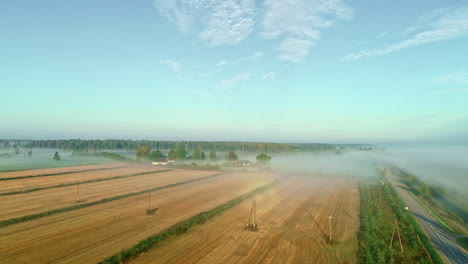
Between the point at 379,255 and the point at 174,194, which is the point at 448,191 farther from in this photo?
the point at 174,194

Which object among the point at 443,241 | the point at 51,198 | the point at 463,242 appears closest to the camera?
the point at 463,242

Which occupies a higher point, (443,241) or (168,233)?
(168,233)

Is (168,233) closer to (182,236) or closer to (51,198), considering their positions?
(182,236)

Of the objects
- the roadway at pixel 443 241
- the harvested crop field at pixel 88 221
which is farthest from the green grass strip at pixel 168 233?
the roadway at pixel 443 241

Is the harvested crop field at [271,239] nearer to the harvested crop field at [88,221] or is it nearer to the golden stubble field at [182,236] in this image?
the golden stubble field at [182,236]

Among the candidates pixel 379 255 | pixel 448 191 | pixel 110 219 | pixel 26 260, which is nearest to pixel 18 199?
pixel 110 219

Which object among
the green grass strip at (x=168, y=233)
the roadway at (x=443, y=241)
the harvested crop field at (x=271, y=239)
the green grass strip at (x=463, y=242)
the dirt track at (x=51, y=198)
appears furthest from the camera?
the dirt track at (x=51, y=198)

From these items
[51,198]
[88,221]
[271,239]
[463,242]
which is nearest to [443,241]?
[463,242]

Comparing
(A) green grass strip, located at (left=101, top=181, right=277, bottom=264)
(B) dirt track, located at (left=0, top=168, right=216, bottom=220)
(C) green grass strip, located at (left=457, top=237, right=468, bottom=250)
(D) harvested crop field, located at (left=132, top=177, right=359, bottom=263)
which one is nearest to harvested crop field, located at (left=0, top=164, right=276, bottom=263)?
(B) dirt track, located at (left=0, top=168, right=216, bottom=220)
